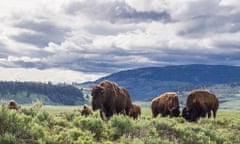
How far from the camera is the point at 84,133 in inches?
498

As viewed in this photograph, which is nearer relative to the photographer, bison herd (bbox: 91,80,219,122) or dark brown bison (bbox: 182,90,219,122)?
bison herd (bbox: 91,80,219,122)

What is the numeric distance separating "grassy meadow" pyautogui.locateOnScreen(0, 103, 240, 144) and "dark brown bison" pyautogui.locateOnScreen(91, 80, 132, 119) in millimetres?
3417

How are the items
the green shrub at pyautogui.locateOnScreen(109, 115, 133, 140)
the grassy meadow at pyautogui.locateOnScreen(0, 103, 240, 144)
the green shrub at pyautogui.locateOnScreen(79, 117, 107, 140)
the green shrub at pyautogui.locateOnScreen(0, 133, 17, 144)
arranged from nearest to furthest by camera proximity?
the green shrub at pyautogui.locateOnScreen(0, 133, 17, 144) < the grassy meadow at pyautogui.locateOnScreen(0, 103, 240, 144) < the green shrub at pyautogui.locateOnScreen(79, 117, 107, 140) < the green shrub at pyautogui.locateOnScreen(109, 115, 133, 140)

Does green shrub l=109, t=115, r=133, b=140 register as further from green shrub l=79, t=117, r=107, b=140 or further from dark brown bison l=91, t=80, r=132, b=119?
dark brown bison l=91, t=80, r=132, b=119

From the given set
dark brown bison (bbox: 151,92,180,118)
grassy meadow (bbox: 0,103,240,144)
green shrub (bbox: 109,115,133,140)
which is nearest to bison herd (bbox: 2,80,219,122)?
dark brown bison (bbox: 151,92,180,118)

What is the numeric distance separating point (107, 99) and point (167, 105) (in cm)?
1232

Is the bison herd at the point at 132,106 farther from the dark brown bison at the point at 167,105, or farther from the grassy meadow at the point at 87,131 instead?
the grassy meadow at the point at 87,131

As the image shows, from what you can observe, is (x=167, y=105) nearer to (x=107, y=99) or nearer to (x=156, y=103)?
(x=156, y=103)

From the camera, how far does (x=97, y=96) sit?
72.4ft

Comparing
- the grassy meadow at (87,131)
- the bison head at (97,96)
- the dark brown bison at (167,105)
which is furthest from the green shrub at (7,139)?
the dark brown bison at (167,105)

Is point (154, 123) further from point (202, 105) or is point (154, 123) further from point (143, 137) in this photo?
point (202, 105)

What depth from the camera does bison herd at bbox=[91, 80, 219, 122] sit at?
2220 centimetres

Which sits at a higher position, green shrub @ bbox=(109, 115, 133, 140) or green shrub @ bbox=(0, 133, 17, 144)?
green shrub @ bbox=(0, 133, 17, 144)

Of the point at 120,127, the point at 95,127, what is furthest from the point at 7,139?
the point at 120,127
